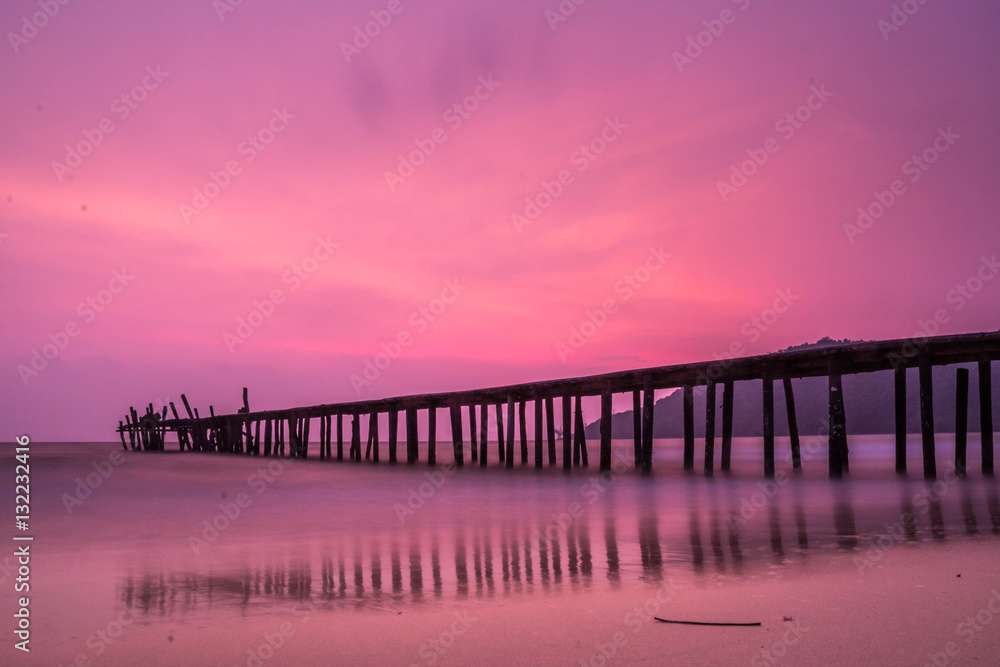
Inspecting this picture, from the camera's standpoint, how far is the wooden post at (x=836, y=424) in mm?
16281

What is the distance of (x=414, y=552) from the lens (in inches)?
318

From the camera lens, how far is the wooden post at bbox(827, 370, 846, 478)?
53.4ft

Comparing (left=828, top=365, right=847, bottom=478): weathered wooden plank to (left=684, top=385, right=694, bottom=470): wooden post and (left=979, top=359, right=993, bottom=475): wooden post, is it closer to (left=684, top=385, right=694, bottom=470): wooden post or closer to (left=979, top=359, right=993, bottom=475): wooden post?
(left=979, top=359, right=993, bottom=475): wooden post

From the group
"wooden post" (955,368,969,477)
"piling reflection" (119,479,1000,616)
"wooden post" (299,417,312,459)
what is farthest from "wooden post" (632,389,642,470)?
"wooden post" (299,417,312,459)

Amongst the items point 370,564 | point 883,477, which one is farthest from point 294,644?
point 883,477

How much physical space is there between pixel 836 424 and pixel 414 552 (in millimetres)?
11181

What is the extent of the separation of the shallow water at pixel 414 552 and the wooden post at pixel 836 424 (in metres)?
1.46

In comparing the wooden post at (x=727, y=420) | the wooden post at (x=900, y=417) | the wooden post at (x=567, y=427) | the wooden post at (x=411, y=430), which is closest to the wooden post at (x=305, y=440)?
the wooden post at (x=411, y=430)

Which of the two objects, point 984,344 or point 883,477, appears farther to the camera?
point 883,477

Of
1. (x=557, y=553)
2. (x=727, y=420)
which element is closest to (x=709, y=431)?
(x=727, y=420)

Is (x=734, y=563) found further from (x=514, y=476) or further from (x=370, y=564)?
(x=514, y=476)

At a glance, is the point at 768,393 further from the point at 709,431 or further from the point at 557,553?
the point at 557,553

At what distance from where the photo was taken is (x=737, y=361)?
1791 centimetres

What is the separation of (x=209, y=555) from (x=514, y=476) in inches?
580
